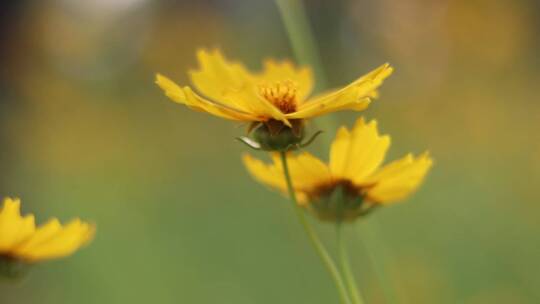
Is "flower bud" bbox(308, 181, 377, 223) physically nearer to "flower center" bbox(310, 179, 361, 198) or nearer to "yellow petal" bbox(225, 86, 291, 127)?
"flower center" bbox(310, 179, 361, 198)

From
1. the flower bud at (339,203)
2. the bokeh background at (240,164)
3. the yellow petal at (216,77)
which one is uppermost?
the bokeh background at (240,164)

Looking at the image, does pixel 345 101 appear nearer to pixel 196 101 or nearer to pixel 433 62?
pixel 196 101

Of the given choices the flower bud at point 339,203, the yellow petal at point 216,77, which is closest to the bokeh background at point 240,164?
the flower bud at point 339,203

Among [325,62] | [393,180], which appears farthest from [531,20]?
[393,180]

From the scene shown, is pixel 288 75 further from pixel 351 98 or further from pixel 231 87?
pixel 351 98

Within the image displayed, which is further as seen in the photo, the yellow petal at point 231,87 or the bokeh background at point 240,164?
the bokeh background at point 240,164

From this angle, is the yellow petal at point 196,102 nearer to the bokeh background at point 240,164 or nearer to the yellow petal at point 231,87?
the yellow petal at point 231,87

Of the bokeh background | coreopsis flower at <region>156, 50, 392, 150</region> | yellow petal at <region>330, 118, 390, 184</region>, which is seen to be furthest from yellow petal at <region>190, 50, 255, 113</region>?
the bokeh background
